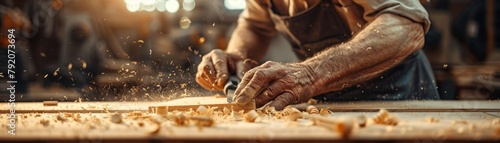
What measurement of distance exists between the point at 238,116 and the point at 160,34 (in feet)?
20.8

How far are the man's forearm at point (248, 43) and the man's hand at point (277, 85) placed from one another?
0.96 metres

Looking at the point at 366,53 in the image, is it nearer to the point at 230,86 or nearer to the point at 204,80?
the point at 230,86

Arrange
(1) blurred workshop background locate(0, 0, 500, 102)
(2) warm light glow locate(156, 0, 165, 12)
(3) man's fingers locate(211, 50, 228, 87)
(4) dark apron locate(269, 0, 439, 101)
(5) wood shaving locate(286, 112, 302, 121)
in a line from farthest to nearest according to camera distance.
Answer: (2) warm light glow locate(156, 0, 165, 12) < (1) blurred workshop background locate(0, 0, 500, 102) < (4) dark apron locate(269, 0, 439, 101) < (3) man's fingers locate(211, 50, 228, 87) < (5) wood shaving locate(286, 112, 302, 121)

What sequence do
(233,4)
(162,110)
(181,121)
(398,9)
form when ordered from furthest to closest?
(233,4), (398,9), (162,110), (181,121)

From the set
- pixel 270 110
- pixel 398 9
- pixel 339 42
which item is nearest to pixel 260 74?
pixel 270 110

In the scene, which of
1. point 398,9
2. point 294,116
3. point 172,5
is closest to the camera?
point 294,116

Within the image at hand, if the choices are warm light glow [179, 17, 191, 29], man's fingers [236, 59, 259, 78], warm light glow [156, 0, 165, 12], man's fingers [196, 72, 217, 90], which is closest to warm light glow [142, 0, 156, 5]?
warm light glow [156, 0, 165, 12]

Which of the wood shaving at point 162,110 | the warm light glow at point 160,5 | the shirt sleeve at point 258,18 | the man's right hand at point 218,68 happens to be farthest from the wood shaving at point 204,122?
the warm light glow at point 160,5

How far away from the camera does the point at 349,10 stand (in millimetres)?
2586

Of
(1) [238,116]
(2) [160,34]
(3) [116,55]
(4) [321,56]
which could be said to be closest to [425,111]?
(4) [321,56]

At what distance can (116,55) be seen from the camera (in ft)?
23.1

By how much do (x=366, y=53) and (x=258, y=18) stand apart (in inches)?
44.4

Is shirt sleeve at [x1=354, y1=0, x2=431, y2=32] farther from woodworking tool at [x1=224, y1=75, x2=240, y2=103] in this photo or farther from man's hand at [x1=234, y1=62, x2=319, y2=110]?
woodworking tool at [x1=224, y1=75, x2=240, y2=103]

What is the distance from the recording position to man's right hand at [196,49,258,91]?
2.56m
